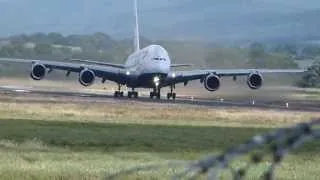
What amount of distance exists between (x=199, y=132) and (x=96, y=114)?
1143 cm

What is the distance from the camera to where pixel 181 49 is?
106500 mm

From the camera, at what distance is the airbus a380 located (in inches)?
2657

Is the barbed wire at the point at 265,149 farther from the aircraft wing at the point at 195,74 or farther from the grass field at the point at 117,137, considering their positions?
the aircraft wing at the point at 195,74

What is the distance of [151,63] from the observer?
67.1 meters

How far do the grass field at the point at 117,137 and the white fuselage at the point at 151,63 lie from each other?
14.8 m

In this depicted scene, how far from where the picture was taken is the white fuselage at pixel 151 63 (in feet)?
220

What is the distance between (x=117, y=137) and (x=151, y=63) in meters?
37.1

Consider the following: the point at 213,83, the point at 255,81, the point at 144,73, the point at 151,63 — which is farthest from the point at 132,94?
the point at 255,81

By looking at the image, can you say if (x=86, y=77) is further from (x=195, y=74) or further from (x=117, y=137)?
(x=117, y=137)

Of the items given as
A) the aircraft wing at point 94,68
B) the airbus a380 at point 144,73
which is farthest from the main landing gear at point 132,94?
the aircraft wing at point 94,68

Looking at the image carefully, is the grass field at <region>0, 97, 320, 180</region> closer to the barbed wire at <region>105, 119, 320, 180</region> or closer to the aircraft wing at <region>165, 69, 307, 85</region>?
the barbed wire at <region>105, 119, 320, 180</region>

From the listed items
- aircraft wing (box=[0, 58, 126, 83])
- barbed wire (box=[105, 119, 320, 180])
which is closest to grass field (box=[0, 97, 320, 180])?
barbed wire (box=[105, 119, 320, 180])

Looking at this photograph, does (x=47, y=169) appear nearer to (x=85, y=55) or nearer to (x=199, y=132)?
(x=199, y=132)

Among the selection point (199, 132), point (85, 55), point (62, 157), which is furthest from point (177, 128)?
point (85, 55)
